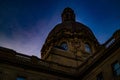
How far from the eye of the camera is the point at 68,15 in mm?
61438

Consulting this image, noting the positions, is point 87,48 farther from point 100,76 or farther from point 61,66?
point 100,76

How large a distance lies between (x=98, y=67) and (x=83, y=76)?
3.27m

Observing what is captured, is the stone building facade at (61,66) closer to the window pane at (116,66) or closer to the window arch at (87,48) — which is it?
the window pane at (116,66)

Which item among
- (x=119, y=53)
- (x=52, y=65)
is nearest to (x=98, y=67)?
(x=119, y=53)

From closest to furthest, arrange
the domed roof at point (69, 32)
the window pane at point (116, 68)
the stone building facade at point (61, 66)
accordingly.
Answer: the window pane at point (116, 68), the stone building facade at point (61, 66), the domed roof at point (69, 32)

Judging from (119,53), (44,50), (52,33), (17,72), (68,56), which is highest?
(52,33)

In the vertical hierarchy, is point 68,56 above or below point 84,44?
below

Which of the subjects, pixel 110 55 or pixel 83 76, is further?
pixel 83 76

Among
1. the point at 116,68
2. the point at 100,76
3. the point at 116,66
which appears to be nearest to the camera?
the point at 116,68

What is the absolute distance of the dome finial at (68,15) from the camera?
60550 mm

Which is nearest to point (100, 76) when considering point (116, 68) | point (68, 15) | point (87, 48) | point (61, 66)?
point (116, 68)

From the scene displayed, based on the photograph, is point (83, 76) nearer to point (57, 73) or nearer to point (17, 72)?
point (57, 73)

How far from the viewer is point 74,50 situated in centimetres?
4809

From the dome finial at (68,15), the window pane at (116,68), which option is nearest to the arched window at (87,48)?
the dome finial at (68,15)
